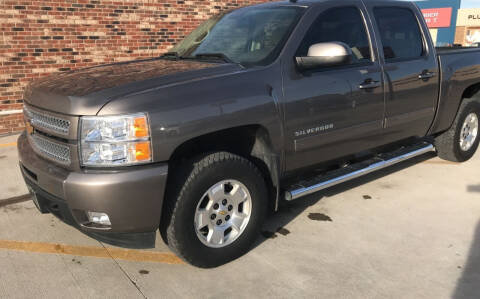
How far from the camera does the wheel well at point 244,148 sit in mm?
2973

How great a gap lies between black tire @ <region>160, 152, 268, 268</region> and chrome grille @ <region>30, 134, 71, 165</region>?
2.30ft

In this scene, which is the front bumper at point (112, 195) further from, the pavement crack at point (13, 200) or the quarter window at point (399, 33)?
the quarter window at point (399, 33)

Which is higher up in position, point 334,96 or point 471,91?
point 334,96

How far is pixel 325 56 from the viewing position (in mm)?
3232

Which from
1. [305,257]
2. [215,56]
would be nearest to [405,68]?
[215,56]

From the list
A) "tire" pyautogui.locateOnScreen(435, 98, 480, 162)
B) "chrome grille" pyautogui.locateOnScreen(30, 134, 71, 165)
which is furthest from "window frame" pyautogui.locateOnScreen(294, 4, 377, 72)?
"chrome grille" pyautogui.locateOnScreen(30, 134, 71, 165)

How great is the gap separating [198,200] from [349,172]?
65.8 inches

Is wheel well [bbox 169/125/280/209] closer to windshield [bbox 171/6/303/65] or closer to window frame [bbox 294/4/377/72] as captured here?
windshield [bbox 171/6/303/65]

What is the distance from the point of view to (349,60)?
11.0 ft

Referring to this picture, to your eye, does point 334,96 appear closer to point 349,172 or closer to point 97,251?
point 349,172

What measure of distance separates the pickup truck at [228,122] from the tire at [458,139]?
86 centimetres

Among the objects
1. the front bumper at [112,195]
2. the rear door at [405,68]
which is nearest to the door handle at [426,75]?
the rear door at [405,68]

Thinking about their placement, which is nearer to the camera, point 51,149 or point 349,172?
point 51,149

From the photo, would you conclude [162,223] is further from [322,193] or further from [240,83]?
[322,193]
